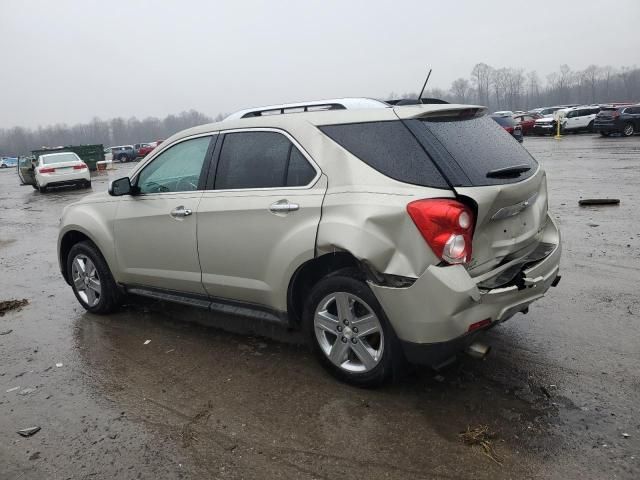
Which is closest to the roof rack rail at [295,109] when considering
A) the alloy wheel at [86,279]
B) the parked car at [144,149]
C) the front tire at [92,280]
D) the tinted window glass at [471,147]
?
the tinted window glass at [471,147]

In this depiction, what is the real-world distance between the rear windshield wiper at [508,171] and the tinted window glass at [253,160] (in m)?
1.39

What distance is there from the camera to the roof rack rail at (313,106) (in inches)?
150

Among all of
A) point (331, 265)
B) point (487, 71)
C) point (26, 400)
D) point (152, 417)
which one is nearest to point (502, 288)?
point (331, 265)

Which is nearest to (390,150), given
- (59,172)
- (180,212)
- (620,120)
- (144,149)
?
(180,212)

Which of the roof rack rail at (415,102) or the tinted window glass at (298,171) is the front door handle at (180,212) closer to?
the tinted window glass at (298,171)

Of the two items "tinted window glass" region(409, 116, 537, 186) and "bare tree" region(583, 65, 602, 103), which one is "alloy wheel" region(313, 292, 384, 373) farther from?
"bare tree" region(583, 65, 602, 103)

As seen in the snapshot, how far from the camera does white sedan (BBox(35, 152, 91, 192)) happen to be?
20391mm

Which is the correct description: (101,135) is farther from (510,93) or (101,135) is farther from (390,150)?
(390,150)

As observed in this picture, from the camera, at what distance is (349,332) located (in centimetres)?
347

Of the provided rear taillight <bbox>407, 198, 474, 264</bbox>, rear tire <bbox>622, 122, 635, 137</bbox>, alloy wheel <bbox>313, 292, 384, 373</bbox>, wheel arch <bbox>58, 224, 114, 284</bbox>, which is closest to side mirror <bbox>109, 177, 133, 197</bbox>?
wheel arch <bbox>58, 224, 114, 284</bbox>

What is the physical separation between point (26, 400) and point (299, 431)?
2039 millimetres

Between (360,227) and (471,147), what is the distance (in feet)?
2.99

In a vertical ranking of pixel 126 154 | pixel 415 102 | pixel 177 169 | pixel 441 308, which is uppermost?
pixel 126 154

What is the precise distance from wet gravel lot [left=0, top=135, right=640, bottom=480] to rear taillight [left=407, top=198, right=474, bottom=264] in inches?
38.9
